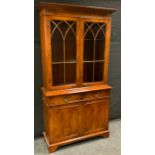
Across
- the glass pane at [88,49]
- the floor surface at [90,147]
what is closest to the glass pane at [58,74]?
the glass pane at [88,49]

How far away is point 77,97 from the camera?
2.36 metres

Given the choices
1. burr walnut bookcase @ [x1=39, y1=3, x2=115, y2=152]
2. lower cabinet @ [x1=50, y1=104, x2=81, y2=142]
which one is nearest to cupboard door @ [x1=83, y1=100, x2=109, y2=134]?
burr walnut bookcase @ [x1=39, y1=3, x2=115, y2=152]

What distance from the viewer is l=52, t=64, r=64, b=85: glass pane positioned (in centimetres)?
233

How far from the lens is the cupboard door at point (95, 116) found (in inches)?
97.7

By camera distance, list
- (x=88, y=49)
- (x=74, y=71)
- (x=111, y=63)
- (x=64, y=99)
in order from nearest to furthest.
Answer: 1. (x=64, y=99)
2. (x=74, y=71)
3. (x=88, y=49)
4. (x=111, y=63)

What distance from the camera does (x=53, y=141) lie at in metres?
2.32

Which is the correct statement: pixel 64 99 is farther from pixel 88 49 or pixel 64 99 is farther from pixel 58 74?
pixel 88 49

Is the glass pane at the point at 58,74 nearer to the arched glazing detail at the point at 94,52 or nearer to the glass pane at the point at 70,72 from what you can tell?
the glass pane at the point at 70,72

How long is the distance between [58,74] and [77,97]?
16.9 inches

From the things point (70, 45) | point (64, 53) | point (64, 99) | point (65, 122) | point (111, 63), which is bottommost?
point (65, 122)

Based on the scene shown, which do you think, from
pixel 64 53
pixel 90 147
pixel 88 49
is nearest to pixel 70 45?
pixel 64 53
